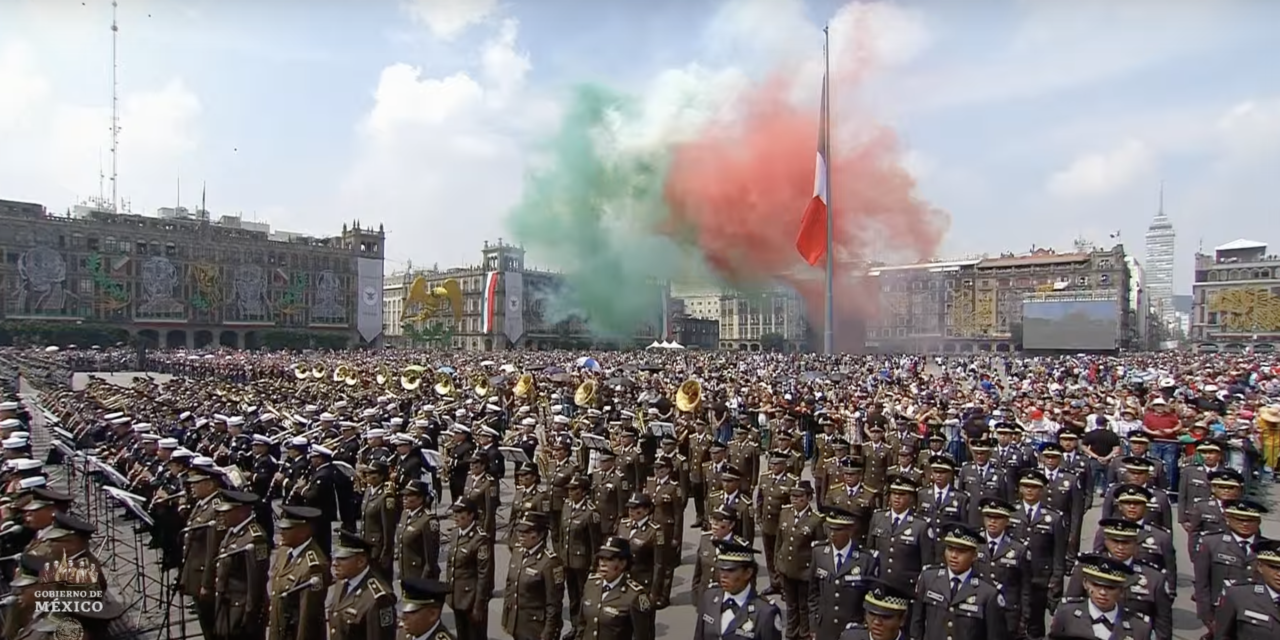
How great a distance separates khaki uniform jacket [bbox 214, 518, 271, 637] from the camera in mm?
5434

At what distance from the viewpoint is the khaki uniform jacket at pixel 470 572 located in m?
6.03

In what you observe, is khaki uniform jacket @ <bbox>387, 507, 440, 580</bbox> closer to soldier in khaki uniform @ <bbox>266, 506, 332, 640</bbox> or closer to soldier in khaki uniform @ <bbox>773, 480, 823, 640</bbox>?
soldier in khaki uniform @ <bbox>266, 506, 332, 640</bbox>

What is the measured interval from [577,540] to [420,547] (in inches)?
50.1

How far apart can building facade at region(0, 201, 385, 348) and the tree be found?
46.4m

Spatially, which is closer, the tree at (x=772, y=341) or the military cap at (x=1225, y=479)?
the military cap at (x=1225, y=479)

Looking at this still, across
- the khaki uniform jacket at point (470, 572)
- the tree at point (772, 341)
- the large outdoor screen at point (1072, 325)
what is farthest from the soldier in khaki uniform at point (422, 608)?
the tree at point (772, 341)

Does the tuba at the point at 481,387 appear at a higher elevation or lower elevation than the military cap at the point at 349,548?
lower

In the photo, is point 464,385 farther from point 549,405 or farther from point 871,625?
point 871,625

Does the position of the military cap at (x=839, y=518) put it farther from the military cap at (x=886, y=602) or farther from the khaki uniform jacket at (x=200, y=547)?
the khaki uniform jacket at (x=200, y=547)

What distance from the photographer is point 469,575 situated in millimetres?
6055

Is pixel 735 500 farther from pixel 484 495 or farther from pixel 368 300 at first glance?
pixel 368 300

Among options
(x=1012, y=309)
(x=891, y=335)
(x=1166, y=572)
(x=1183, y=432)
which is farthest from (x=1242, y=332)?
(x=1166, y=572)

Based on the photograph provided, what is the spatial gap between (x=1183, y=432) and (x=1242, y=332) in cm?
8728

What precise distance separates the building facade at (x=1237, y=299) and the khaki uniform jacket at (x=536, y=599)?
9024 centimetres
